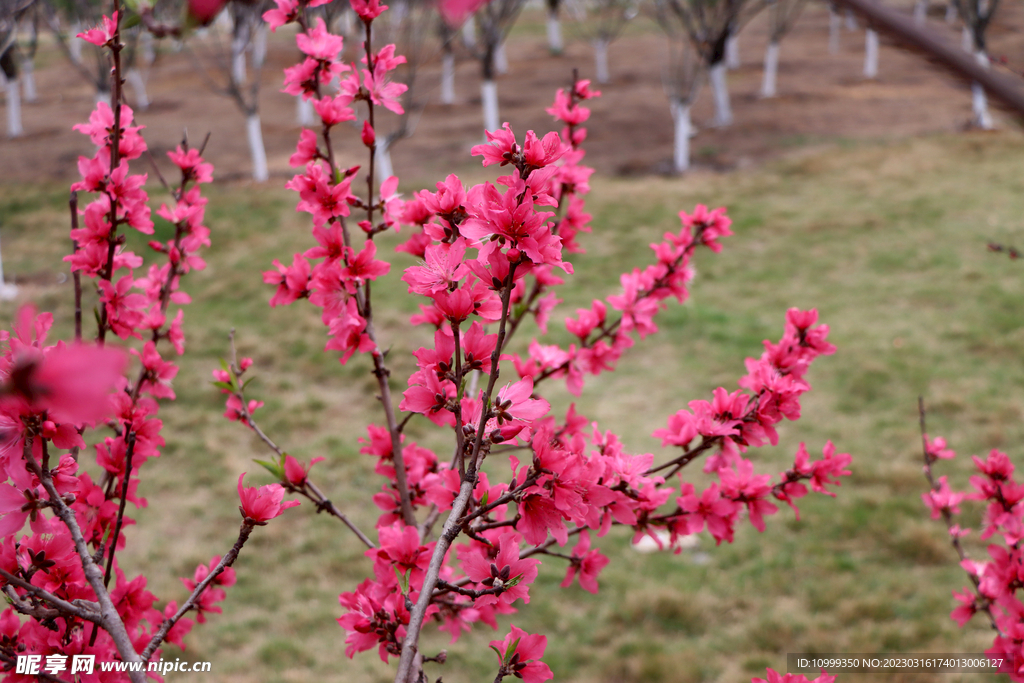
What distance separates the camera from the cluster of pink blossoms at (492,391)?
96 cm

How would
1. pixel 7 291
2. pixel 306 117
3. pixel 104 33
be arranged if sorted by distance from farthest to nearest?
pixel 306 117 → pixel 7 291 → pixel 104 33

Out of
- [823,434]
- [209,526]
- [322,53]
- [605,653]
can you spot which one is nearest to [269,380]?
[209,526]

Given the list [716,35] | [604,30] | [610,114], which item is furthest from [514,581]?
[604,30]

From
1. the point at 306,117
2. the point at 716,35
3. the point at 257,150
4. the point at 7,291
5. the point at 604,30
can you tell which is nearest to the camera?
the point at 7,291

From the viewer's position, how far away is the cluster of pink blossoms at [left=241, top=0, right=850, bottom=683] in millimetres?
960

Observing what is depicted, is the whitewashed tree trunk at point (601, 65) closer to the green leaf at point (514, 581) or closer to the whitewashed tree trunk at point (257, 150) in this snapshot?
the whitewashed tree trunk at point (257, 150)

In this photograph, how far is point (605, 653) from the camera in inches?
128

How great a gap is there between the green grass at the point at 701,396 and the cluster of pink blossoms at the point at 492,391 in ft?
5.60

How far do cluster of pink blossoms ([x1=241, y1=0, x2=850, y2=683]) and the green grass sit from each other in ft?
5.60

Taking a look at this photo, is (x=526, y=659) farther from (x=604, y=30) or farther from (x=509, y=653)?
(x=604, y=30)

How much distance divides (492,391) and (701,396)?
14.6ft

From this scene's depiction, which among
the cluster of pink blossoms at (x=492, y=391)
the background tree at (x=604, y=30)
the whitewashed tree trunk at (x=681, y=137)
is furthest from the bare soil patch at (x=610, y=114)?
the cluster of pink blossoms at (x=492, y=391)

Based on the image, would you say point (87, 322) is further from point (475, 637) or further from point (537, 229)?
point (537, 229)

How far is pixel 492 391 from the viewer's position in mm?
1043
